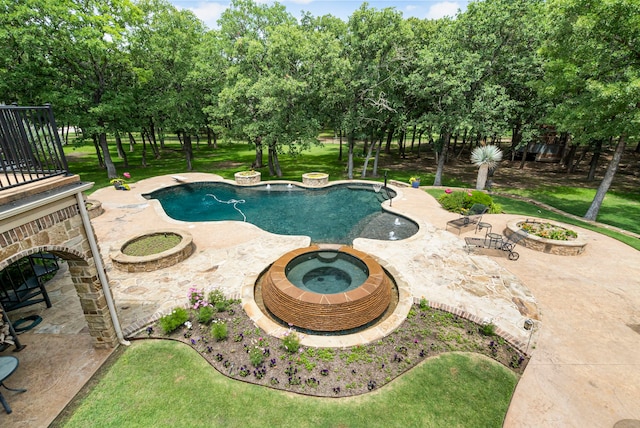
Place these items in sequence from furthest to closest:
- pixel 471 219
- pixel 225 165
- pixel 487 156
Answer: pixel 225 165 < pixel 487 156 < pixel 471 219

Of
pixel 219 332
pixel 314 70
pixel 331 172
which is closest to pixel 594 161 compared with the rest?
pixel 331 172

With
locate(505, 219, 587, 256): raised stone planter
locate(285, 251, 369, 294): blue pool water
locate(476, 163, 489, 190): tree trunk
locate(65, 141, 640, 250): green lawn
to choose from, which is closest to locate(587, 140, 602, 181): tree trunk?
locate(65, 141, 640, 250): green lawn

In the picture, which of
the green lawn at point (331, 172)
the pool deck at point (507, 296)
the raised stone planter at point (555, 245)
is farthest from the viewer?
the green lawn at point (331, 172)

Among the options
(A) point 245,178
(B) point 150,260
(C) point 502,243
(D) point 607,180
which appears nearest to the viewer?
(B) point 150,260

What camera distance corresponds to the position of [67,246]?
233 inches

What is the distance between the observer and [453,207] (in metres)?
17.6

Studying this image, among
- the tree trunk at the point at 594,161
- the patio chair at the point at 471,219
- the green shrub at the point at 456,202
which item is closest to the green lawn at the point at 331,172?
the green shrub at the point at 456,202

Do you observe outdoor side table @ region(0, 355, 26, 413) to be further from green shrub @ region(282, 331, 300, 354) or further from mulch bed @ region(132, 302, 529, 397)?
green shrub @ region(282, 331, 300, 354)

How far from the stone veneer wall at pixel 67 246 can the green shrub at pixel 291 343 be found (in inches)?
182

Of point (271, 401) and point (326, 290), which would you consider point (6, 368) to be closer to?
point (271, 401)

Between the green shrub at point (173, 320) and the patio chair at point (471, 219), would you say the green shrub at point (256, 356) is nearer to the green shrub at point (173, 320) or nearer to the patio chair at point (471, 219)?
the green shrub at point (173, 320)

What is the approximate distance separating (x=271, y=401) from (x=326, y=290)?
3.69 meters

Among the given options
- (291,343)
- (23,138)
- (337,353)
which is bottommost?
(337,353)

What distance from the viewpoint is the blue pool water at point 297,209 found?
1566cm
